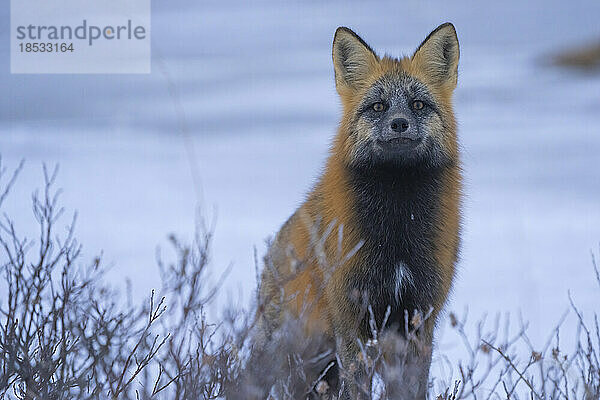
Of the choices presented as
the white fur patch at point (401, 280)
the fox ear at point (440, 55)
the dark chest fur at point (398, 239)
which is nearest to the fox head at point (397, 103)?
the fox ear at point (440, 55)

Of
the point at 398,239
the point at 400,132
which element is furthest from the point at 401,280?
the point at 400,132

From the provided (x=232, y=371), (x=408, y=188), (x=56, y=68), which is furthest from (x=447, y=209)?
(x=56, y=68)

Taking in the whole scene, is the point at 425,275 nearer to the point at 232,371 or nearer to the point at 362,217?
the point at 362,217

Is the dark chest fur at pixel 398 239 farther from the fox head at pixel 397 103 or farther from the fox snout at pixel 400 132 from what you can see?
the fox snout at pixel 400 132

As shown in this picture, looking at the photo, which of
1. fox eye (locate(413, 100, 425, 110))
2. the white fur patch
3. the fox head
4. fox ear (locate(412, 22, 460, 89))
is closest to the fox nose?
the fox head

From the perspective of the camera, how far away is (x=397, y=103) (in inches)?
193

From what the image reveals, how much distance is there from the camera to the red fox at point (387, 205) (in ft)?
15.5

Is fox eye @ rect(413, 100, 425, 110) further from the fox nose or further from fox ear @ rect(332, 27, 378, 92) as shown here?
fox ear @ rect(332, 27, 378, 92)

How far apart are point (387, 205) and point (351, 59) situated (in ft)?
3.44

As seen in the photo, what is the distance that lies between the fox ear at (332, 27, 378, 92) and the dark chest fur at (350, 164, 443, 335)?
71cm

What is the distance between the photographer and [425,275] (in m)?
4.77

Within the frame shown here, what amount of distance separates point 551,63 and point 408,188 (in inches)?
512

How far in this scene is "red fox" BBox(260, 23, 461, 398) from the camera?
4730mm

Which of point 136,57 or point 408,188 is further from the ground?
point 136,57
